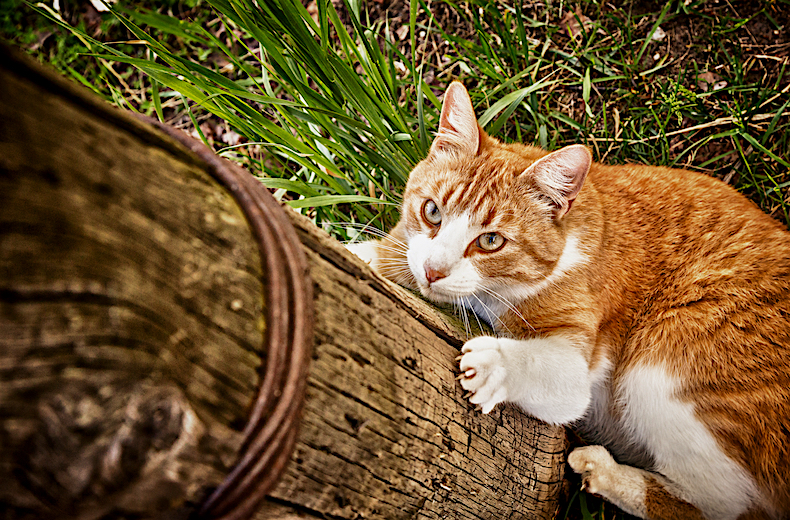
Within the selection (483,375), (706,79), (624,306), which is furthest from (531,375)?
(706,79)

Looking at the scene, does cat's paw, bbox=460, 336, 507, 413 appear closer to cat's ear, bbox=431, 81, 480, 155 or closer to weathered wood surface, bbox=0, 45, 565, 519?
weathered wood surface, bbox=0, 45, 565, 519

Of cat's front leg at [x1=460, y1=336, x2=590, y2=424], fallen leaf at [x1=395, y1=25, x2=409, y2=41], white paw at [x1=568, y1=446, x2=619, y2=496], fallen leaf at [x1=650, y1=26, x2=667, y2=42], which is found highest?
fallen leaf at [x1=395, y1=25, x2=409, y2=41]

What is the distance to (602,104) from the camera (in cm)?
268

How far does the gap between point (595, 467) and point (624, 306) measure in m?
0.62

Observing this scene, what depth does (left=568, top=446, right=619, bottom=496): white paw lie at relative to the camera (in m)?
1.74

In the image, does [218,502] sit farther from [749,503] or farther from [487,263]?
[749,503]

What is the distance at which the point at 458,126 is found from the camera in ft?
6.27

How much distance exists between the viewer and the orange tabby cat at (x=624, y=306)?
62.5 inches

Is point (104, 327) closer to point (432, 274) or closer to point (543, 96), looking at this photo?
point (432, 274)

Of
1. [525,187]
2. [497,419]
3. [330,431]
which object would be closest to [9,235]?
[330,431]

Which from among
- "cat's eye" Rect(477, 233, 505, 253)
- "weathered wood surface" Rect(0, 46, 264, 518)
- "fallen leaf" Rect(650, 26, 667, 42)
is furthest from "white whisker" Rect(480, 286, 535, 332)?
"fallen leaf" Rect(650, 26, 667, 42)

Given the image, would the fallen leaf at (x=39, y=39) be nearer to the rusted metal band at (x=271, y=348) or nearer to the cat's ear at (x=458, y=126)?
the cat's ear at (x=458, y=126)

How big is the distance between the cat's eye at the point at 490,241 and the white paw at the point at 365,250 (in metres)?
0.54

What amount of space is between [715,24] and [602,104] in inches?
27.8
